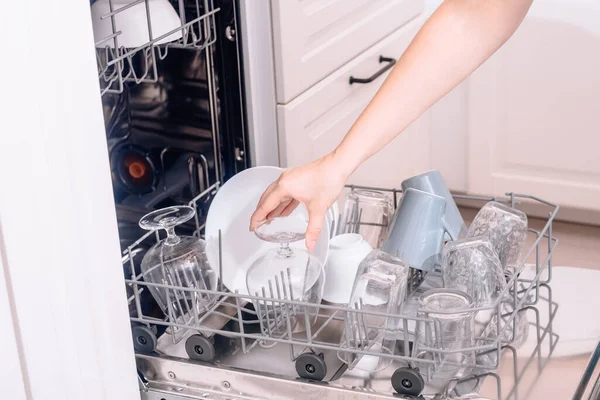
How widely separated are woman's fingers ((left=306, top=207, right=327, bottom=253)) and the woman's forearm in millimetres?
58

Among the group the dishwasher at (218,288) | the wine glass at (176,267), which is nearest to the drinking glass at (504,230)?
the dishwasher at (218,288)

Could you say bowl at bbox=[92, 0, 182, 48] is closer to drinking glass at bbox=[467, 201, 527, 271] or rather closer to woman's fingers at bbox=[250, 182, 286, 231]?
woman's fingers at bbox=[250, 182, 286, 231]

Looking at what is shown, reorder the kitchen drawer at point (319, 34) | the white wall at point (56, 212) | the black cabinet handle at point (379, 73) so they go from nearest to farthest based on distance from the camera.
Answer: the white wall at point (56, 212) → the kitchen drawer at point (319, 34) → the black cabinet handle at point (379, 73)

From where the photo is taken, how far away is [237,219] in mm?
1213

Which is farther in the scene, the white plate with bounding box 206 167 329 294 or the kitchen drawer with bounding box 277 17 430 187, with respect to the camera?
the kitchen drawer with bounding box 277 17 430 187

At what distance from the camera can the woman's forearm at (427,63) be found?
959 millimetres

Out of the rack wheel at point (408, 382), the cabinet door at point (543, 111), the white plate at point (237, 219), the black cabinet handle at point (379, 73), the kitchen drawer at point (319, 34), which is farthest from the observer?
the cabinet door at point (543, 111)

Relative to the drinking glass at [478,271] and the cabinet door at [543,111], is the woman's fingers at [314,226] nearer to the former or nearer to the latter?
the drinking glass at [478,271]

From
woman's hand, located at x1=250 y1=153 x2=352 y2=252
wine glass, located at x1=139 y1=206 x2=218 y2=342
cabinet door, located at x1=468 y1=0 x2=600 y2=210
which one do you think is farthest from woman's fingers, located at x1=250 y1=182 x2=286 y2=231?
cabinet door, located at x1=468 y1=0 x2=600 y2=210

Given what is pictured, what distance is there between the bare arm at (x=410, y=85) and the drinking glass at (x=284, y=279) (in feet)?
0.33

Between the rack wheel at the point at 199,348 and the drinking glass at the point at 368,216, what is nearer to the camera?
the rack wheel at the point at 199,348

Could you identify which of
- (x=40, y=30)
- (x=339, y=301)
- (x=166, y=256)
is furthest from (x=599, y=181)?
(x=40, y=30)

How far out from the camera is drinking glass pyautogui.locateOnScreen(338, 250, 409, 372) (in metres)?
0.98

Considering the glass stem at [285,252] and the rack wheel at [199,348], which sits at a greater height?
the glass stem at [285,252]
